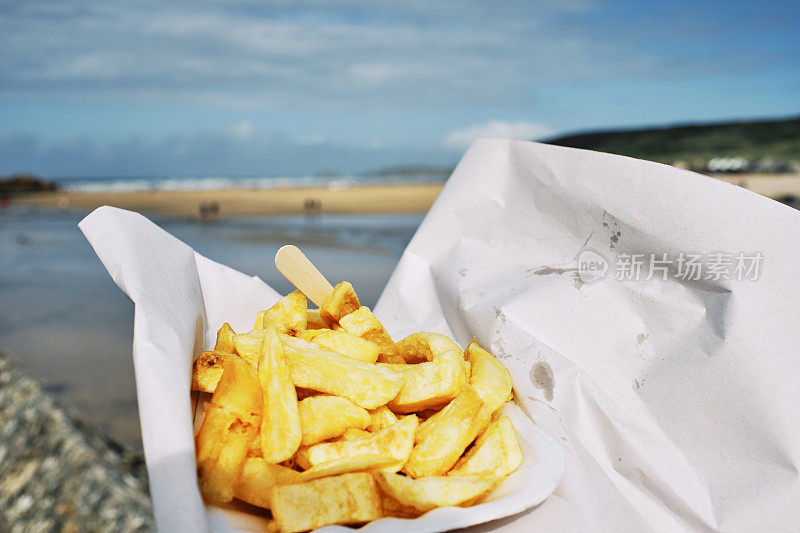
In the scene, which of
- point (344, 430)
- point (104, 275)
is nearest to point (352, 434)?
point (344, 430)

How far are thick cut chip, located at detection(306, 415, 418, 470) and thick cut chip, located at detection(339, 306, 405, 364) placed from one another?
1.52ft

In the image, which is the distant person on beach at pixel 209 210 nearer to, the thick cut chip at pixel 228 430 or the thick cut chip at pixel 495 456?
the thick cut chip at pixel 228 430

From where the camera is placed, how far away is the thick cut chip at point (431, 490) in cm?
118

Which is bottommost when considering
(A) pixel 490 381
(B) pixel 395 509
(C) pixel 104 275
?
(C) pixel 104 275

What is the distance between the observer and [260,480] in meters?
1.26

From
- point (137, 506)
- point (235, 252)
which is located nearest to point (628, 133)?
point (235, 252)

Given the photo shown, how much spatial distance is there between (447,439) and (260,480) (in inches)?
17.5

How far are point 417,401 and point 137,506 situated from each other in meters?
2.25

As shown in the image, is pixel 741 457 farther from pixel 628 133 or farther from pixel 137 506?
pixel 628 133

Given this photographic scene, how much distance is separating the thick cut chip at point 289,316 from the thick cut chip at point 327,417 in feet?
1.26

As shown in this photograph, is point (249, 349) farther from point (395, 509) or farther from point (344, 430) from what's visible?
point (395, 509)

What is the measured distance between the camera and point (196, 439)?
1.38m

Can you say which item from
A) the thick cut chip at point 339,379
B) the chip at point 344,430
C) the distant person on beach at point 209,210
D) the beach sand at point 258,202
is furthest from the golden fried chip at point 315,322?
the distant person on beach at point 209,210

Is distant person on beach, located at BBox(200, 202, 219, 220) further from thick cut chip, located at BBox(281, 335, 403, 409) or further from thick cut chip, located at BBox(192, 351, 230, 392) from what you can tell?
thick cut chip, located at BBox(281, 335, 403, 409)
